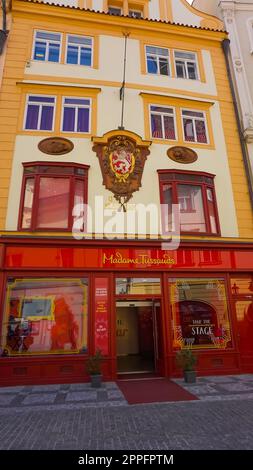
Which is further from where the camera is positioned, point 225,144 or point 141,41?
point 141,41

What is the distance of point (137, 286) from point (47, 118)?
777cm

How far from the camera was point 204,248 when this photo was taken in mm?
11367

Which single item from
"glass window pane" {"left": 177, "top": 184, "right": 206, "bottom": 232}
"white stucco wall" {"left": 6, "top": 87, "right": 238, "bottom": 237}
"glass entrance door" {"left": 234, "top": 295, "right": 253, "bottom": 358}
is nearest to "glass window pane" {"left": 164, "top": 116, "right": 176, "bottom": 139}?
"white stucco wall" {"left": 6, "top": 87, "right": 238, "bottom": 237}

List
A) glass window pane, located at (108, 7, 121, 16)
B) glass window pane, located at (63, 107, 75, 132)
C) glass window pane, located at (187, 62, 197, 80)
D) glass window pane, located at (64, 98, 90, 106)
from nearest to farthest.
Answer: glass window pane, located at (63, 107, 75, 132) → glass window pane, located at (64, 98, 90, 106) → glass window pane, located at (187, 62, 197, 80) → glass window pane, located at (108, 7, 121, 16)

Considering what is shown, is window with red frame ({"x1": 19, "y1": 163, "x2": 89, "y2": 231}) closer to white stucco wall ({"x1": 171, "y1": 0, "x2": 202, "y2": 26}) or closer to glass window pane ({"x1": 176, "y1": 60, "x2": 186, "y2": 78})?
glass window pane ({"x1": 176, "y1": 60, "x2": 186, "y2": 78})

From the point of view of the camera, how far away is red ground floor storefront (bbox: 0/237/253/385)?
975cm

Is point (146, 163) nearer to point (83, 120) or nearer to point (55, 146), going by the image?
point (83, 120)

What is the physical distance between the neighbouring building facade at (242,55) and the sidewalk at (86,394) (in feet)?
25.5

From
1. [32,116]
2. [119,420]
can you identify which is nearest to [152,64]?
[32,116]

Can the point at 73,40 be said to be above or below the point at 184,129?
above

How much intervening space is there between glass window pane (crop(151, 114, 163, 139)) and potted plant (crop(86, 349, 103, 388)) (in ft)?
29.7
